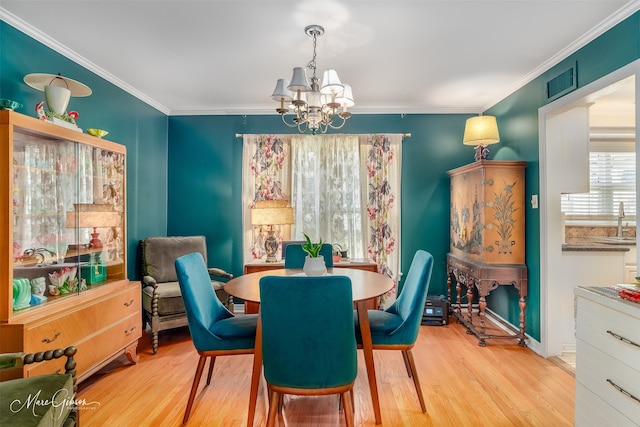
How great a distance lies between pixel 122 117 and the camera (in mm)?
3414

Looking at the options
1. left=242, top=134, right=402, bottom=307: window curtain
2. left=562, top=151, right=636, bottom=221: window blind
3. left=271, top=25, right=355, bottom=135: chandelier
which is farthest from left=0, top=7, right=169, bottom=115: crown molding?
left=562, top=151, right=636, bottom=221: window blind

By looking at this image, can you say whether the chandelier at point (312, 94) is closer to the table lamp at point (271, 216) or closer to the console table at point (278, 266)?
the table lamp at point (271, 216)

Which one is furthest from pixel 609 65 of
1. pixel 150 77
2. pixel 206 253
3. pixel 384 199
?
pixel 206 253

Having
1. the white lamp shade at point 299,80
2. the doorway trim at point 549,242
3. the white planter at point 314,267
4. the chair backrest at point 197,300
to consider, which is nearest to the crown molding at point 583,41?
the doorway trim at point 549,242

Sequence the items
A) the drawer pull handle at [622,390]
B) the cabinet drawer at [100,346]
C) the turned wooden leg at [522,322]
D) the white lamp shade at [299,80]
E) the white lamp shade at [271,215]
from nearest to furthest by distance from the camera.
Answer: the drawer pull handle at [622,390] < the cabinet drawer at [100,346] < the white lamp shade at [299,80] < the turned wooden leg at [522,322] < the white lamp shade at [271,215]

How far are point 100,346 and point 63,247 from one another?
2.38 ft

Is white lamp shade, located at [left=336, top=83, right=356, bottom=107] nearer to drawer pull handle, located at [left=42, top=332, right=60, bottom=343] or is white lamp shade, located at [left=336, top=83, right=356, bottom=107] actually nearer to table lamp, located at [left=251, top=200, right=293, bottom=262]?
table lamp, located at [left=251, top=200, right=293, bottom=262]

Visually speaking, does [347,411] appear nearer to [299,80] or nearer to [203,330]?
[203,330]

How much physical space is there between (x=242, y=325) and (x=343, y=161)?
2.50 meters

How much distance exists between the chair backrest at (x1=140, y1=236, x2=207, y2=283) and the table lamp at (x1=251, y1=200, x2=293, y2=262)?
824 millimetres

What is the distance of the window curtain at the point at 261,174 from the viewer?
13.8 feet

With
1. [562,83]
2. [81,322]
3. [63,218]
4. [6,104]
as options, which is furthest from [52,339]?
[562,83]

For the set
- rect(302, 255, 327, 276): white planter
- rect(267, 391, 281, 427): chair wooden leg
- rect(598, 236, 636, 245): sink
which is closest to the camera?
rect(267, 391, 281, 427): chair wooden leg

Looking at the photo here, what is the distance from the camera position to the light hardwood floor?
6.82ft
